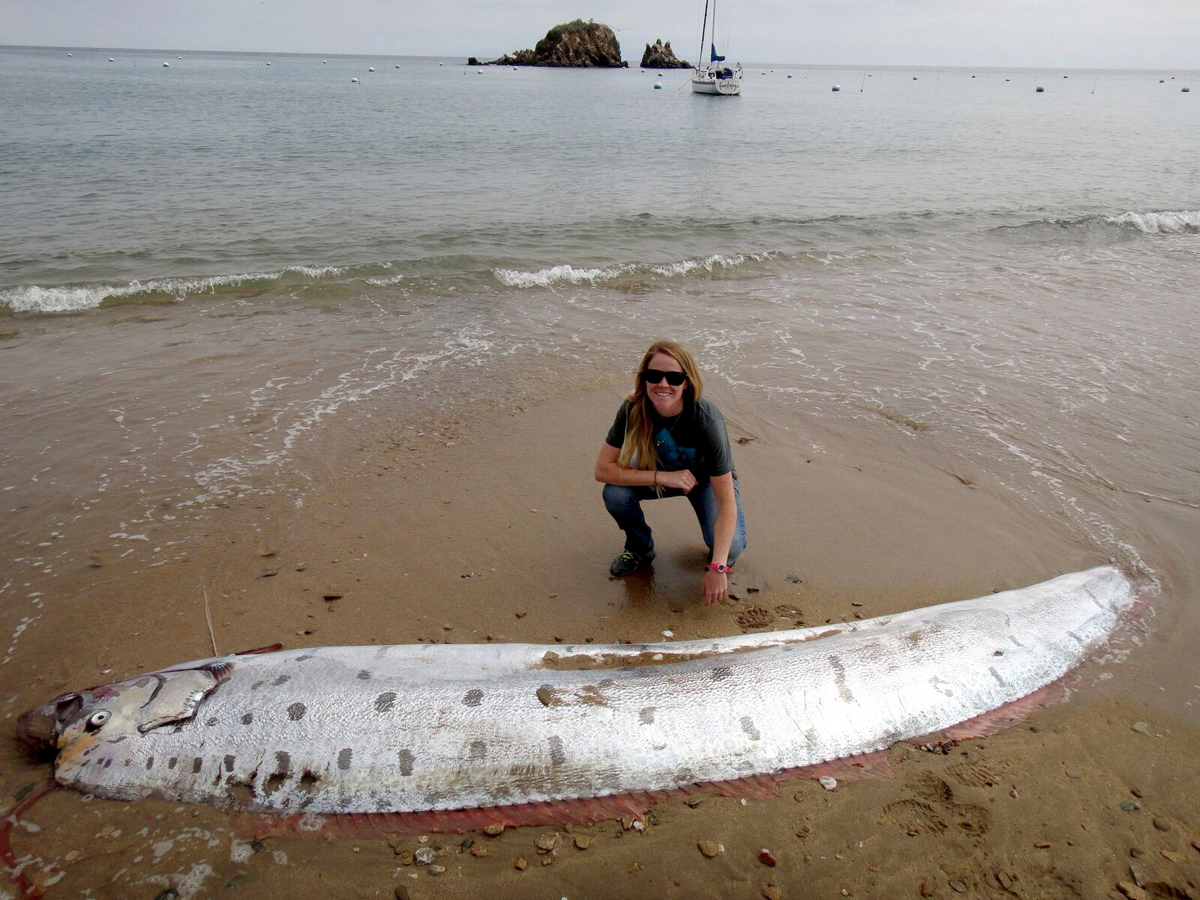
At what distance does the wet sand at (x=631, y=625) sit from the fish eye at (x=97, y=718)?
29 cm

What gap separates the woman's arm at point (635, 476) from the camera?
157 inches

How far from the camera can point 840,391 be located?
729 centimetres

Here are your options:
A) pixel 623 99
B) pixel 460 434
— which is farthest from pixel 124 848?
pixel 623 99

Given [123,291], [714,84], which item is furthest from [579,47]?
[123,291]

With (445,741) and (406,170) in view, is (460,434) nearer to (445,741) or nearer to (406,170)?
(445,741)

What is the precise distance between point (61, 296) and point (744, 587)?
9.98 m

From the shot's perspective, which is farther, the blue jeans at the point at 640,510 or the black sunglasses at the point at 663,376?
the blue jeans at the point at 640,510

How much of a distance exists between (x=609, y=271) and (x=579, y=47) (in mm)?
135242

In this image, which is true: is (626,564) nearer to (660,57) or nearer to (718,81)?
(718,81)

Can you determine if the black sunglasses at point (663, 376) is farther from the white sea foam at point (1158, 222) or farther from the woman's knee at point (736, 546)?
the white sea foam at point (1158, 222)

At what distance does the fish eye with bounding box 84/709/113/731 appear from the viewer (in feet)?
10.5

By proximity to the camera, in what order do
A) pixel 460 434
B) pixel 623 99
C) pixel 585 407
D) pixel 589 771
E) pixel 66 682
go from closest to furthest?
pixel 589 771, pixel 66 682, pixel 460 434, pixel 585 407, pixel 623 99

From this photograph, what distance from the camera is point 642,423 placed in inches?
157

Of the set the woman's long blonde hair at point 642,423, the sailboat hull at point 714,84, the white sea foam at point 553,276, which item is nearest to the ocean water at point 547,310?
the white sea foam at point 553,276
